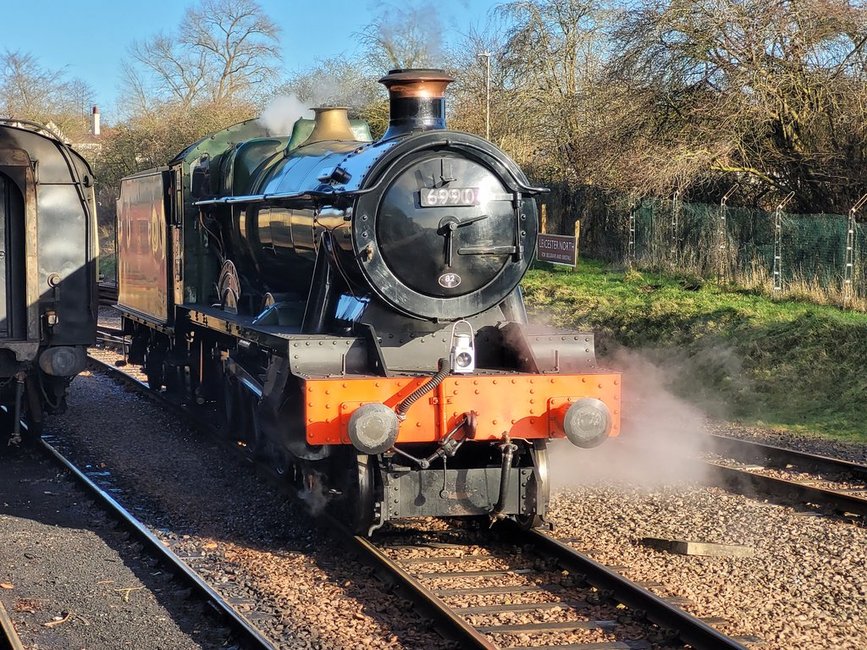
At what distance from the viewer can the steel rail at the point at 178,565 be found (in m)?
5.01

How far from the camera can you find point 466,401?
6.42 m

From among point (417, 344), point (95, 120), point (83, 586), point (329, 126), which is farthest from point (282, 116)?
point (95, 120)

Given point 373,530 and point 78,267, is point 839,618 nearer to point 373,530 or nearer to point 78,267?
point 373,530

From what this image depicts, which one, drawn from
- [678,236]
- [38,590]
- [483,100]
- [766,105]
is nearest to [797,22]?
[766,105]

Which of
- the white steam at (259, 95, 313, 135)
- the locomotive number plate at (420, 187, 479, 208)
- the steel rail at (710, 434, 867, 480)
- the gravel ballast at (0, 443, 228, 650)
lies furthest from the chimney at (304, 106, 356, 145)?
the steel rail at (710, 434, 867, 480)

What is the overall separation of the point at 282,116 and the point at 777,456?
5.32 metres

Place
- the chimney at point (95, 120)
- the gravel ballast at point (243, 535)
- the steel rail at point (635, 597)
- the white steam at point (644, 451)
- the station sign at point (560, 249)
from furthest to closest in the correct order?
the chimney at point (95, 120) → the station sign at point (560, 249) → the white steam at point (644, 451) → the gravel ballast at point (243, 535) → the steel rail at point (635, 597)

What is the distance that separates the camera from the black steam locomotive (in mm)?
9242

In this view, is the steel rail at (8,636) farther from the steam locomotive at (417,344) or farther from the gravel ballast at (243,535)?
the steam locomotive at (417,344)

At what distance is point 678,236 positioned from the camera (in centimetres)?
1881

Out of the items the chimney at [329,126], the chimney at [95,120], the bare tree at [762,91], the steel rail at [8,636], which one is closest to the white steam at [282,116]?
the chimney at [329,126]

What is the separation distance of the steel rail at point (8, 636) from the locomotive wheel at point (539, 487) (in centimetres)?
296

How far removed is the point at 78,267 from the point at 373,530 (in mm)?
4300

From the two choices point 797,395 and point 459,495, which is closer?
point 459,495
